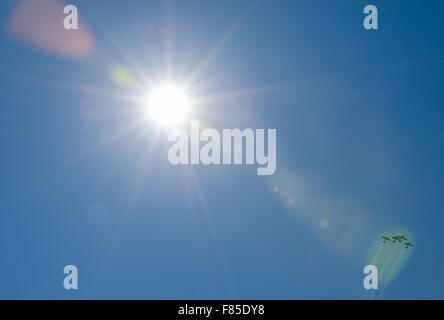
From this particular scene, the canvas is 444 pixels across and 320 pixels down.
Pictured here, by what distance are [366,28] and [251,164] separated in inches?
80.7

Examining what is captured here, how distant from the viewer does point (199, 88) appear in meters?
4.60

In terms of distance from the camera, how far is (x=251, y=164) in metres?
4.59
